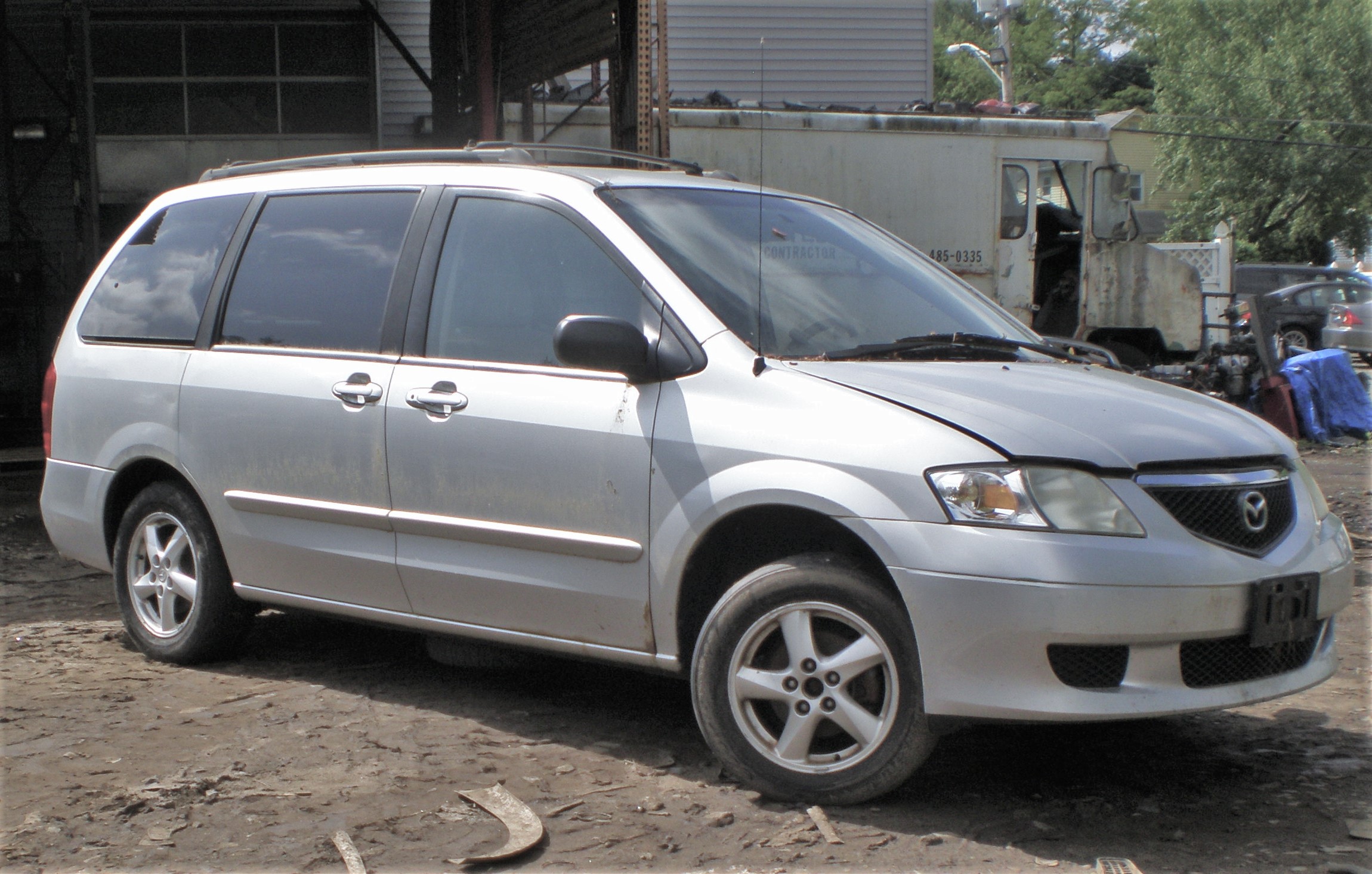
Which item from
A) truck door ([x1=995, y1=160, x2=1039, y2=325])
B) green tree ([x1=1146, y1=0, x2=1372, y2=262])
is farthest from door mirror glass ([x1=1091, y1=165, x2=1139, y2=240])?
green tree ([x1=1146, y1=0, x2=1372, y2=262])

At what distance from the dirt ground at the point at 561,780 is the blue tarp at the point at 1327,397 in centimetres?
930

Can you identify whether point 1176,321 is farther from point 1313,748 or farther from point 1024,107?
point 1313,748

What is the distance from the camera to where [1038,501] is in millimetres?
3408

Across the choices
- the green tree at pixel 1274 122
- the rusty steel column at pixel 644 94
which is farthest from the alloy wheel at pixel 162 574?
the green tree at pixel 1274 122

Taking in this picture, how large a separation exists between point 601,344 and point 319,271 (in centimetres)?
152

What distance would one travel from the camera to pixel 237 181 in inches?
213

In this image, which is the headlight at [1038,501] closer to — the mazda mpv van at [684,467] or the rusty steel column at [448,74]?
the mazda mpv van at [684,467]

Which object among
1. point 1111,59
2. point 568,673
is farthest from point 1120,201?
point 1111,59

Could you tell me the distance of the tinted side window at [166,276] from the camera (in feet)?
17.4

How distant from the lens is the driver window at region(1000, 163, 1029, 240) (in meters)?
13.3

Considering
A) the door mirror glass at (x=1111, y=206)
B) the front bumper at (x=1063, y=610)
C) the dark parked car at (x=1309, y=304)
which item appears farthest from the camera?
the dark parked car at (x=1309, y=304)

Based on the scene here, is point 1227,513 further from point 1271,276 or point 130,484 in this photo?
point 1271,276

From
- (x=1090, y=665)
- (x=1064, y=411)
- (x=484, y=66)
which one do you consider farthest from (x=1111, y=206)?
(x=1090, y=665)

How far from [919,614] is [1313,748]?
1679 mm
